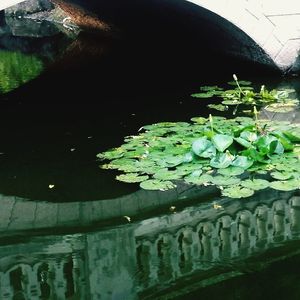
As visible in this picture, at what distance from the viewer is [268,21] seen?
650cm

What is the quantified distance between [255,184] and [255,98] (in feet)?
7.96

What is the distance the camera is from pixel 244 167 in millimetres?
3541

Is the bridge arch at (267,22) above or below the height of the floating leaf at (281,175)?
above

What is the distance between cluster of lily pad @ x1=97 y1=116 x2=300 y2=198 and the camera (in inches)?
134

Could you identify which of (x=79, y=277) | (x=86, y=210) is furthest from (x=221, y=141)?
(x=79, y=277)

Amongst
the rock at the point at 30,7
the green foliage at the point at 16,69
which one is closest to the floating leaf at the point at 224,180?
the green foliage at the point at 16,69

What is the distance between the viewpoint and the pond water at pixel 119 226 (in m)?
2.54

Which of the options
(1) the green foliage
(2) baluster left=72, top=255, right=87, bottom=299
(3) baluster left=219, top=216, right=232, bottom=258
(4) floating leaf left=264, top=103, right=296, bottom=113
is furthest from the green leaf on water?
(1) the green foliage

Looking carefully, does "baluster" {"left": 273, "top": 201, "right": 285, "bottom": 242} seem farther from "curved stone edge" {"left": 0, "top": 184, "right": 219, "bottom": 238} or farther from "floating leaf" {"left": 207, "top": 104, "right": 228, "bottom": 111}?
"floating leaf" {"left": 207, "top": 104, "right": 228, "bottom": 111}

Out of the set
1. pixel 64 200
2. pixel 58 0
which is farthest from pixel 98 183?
pixel 58 0

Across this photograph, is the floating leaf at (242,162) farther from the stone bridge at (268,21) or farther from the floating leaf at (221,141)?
the stone bridge at (268,21)

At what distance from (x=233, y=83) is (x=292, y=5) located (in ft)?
3.17

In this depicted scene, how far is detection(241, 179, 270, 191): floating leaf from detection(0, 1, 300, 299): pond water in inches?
2.4

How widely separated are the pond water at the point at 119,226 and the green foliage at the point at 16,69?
771 mm
